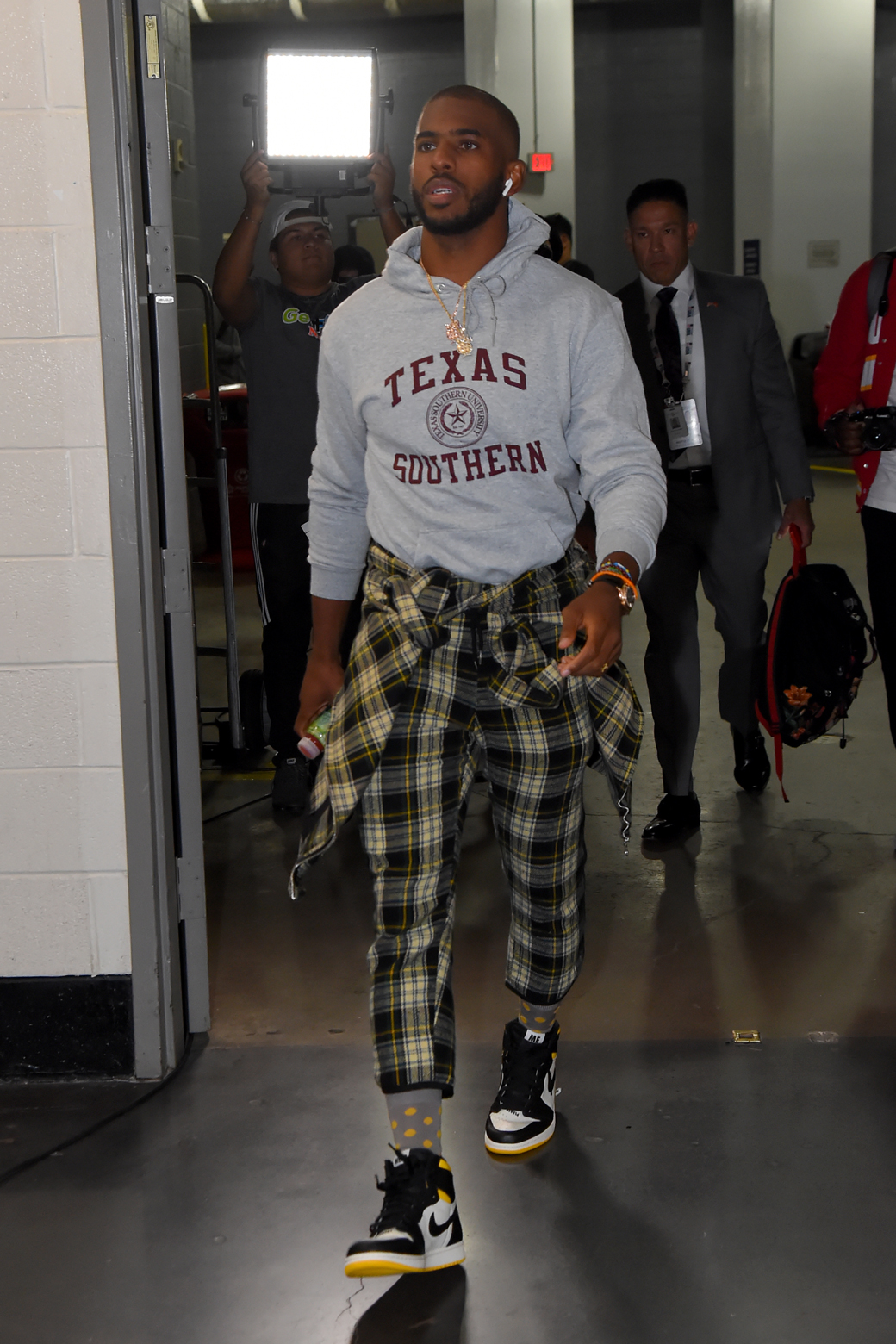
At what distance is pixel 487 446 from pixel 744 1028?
1.37m

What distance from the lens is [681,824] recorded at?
3832 mm

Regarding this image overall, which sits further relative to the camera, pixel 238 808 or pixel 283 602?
pixel 238 808

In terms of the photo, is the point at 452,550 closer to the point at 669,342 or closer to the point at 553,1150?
the point at 553,1150

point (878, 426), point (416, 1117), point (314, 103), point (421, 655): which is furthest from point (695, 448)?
point (416, 1117)

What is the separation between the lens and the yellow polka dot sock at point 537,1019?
2284mm

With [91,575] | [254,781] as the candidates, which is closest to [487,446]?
[91,575]

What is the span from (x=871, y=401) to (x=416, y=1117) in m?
2.23

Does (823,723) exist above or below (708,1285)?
above

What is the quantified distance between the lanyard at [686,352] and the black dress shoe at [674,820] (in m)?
1.08

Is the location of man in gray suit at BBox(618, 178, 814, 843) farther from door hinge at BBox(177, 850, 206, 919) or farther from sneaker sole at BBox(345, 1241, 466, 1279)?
sneaker sole at BBox(345, 1241, 466, 1279)

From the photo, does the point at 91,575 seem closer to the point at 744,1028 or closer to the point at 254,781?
the point at 744,1028

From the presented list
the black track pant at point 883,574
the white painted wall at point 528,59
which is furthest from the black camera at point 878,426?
the white painted wall at point 528,59

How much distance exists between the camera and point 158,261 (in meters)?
2.43

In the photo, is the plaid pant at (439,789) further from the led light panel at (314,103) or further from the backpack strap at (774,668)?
the led light panel at (314,103)
